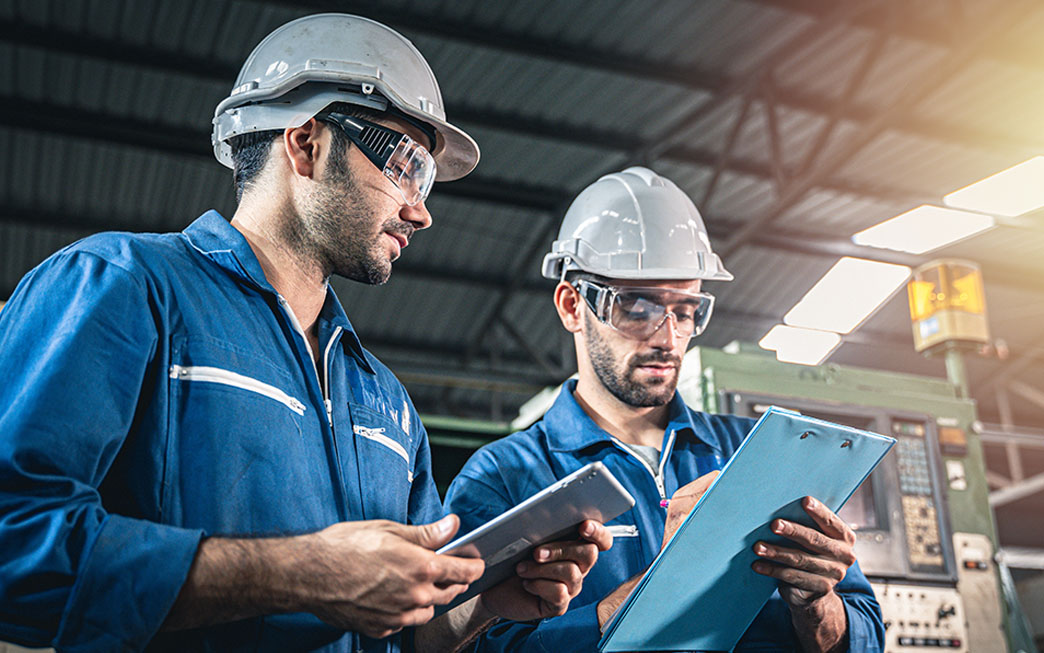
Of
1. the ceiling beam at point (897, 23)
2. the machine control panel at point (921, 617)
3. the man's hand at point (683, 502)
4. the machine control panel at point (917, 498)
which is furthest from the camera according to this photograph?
the ceiling beam at point (897, 23)

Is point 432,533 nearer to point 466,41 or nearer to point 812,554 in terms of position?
point 812,554

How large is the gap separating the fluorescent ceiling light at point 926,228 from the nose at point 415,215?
230 inches

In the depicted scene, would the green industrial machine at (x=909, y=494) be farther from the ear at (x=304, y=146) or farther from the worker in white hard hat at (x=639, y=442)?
the ear at (x=304, y=146)

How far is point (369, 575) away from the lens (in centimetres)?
120

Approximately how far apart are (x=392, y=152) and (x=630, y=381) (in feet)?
2.87

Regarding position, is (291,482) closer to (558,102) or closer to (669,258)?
(669,258)

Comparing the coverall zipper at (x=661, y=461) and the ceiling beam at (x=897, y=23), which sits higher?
the ceiling beam at (x=897, y=23)

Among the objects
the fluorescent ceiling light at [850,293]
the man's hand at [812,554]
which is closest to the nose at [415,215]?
the man's hand at [812,554]

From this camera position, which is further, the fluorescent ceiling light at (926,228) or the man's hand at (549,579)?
the fluorescent ceiling light at (926,228)

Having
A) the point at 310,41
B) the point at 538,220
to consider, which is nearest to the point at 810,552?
the point at 310,41

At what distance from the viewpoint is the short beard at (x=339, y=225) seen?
1689mm

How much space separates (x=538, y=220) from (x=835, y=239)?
8.89ft

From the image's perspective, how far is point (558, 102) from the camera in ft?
22.7

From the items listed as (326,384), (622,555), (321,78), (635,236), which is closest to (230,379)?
(326,384)
